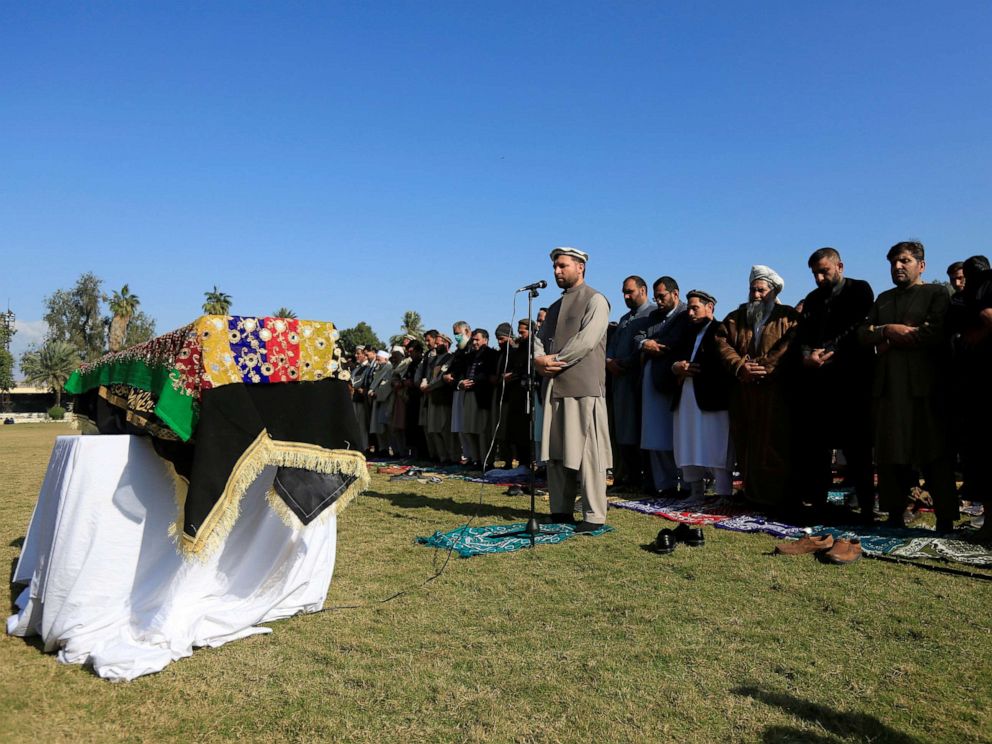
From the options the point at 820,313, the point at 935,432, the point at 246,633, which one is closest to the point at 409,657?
the point at 246,633

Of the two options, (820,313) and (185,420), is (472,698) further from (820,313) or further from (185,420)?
(820,313)

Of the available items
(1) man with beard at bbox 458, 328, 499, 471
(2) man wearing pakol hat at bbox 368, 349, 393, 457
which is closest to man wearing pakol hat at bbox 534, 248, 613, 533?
(1) man with beard at bbox 458, 328, 499, 471

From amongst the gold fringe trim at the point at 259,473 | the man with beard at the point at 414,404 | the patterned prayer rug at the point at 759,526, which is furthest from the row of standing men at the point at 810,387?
the man with beard at the point at 414,404

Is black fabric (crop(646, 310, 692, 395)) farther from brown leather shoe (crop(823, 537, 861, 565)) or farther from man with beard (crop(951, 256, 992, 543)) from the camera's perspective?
brown leather shoe (crop(823, 537, 861, 565))

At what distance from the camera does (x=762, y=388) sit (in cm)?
618

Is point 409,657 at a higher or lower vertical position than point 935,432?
lower

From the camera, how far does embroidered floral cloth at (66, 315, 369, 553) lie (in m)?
3.01

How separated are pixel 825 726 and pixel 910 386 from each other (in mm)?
3790

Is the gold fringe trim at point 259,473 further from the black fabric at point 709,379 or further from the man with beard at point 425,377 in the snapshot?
the man with beard at point 425,377

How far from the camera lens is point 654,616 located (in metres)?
3.33

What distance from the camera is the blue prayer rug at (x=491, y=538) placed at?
4742 mm

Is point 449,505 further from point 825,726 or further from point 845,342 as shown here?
point 825,726

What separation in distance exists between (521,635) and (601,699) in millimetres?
695

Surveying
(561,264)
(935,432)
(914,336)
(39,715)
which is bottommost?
(39,715)
